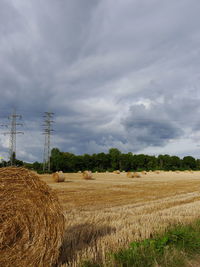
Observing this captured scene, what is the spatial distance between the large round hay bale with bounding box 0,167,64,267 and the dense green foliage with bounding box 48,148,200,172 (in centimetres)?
5840

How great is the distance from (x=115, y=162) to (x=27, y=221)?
251ft

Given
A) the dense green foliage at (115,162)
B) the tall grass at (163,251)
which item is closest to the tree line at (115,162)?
the dense green foliage at (115,162)

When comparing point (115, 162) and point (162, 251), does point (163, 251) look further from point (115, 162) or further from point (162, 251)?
point (115, 162)

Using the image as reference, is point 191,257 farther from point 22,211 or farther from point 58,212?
point 22,211

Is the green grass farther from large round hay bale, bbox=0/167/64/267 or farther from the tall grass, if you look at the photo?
large round hay bale, bbox=0/167/64/267

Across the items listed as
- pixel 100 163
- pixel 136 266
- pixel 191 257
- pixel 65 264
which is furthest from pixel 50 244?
pixel 100 163

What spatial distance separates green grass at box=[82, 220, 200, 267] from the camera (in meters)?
4.34

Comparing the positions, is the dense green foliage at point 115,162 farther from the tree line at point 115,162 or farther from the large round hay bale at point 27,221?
the large round hay bale at point 27,221

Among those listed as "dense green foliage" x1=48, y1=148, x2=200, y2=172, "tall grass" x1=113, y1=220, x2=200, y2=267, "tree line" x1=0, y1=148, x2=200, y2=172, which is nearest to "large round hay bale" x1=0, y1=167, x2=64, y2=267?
"tall grass" x1=113, y1=220, x2=200, y2=267

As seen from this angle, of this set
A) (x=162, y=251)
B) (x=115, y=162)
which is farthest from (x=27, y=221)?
(x=115, y=162)

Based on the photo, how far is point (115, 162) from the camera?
3164 inches

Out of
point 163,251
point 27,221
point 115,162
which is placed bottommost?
point 163,251

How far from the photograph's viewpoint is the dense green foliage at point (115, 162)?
217 ft

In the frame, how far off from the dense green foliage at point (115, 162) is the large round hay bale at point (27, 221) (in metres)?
58.4
